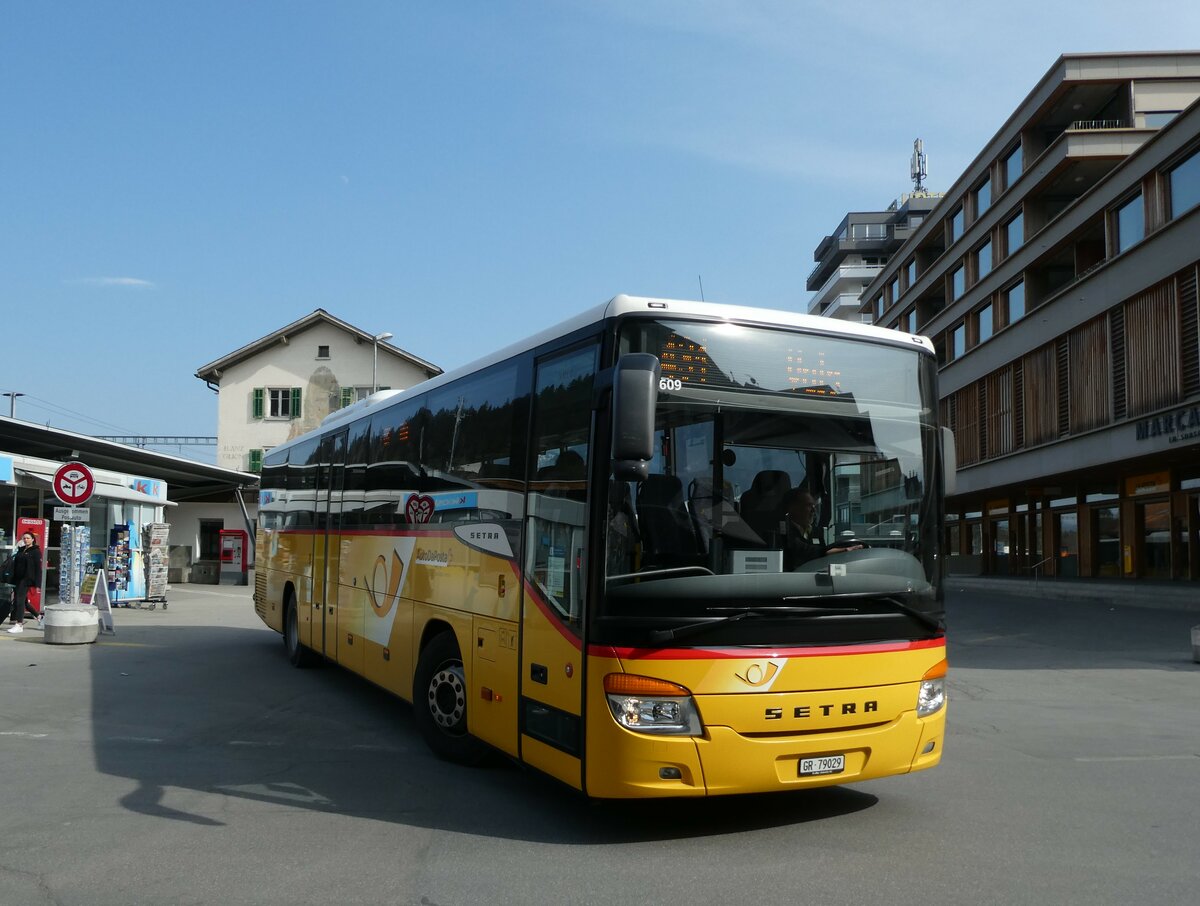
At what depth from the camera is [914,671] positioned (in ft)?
20.5

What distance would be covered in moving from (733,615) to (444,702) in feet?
10.2

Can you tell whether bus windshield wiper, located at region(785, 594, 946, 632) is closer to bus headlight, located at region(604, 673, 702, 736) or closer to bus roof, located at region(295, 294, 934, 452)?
bus headlight, located at region(604, 673, 702, 736)

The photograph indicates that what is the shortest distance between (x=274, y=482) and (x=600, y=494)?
10722 millimetres

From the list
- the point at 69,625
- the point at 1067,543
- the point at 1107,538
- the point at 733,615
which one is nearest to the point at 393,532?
the point at 733,615

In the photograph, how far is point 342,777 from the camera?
24.5 ft

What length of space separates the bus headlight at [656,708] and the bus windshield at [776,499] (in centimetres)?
23

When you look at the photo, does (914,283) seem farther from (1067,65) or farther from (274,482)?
(274,482)

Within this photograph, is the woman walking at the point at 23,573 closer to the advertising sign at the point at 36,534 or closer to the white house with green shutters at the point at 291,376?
the advertising sign at the point at 36,534

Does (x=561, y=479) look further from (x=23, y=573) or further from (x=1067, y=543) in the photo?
(x=1067, y=543)

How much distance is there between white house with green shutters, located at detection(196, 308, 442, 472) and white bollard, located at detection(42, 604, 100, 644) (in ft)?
118

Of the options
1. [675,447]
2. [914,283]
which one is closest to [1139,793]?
[675,447]

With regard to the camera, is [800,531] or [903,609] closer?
[800,531]

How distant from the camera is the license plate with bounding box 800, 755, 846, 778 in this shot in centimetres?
584

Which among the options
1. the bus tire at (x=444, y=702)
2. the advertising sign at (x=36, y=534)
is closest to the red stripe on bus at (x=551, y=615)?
the bus tire at (x=444, y=702)
